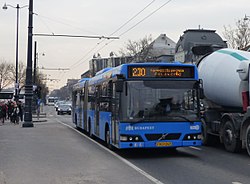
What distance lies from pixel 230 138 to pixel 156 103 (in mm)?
3251

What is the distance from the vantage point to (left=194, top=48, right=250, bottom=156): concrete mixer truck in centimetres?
1374

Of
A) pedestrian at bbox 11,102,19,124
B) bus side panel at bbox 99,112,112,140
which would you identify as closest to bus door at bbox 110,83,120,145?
bus side panel at bbox 99,112,112,140

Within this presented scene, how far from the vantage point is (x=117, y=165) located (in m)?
11.9

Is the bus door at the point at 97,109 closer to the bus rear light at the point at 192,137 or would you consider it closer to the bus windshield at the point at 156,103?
the bus windshield at the point at 156,103

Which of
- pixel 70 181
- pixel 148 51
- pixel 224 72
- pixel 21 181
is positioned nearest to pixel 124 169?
pixel 70 181

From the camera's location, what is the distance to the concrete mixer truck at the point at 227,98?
13.7 metres

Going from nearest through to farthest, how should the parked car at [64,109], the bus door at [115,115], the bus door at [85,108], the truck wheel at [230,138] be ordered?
1. the bus door at [115,115]
2. the truck wheel at [230,138]
3. the bus door at [85,108]
4. the parked car at [64,109]

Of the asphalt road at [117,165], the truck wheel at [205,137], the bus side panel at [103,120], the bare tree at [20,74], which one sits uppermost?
the bare tree at [20,74]

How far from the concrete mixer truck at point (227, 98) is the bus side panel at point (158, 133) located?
1685 millimetres

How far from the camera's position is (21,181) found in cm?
959

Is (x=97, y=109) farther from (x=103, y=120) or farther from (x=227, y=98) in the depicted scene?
(x=227, y=98)

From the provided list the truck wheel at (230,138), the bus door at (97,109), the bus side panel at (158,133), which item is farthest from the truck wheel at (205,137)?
the bus door at (97,109)

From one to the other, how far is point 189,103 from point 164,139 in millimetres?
1302

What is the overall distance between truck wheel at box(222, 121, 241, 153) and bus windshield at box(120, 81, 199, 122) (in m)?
1.88
